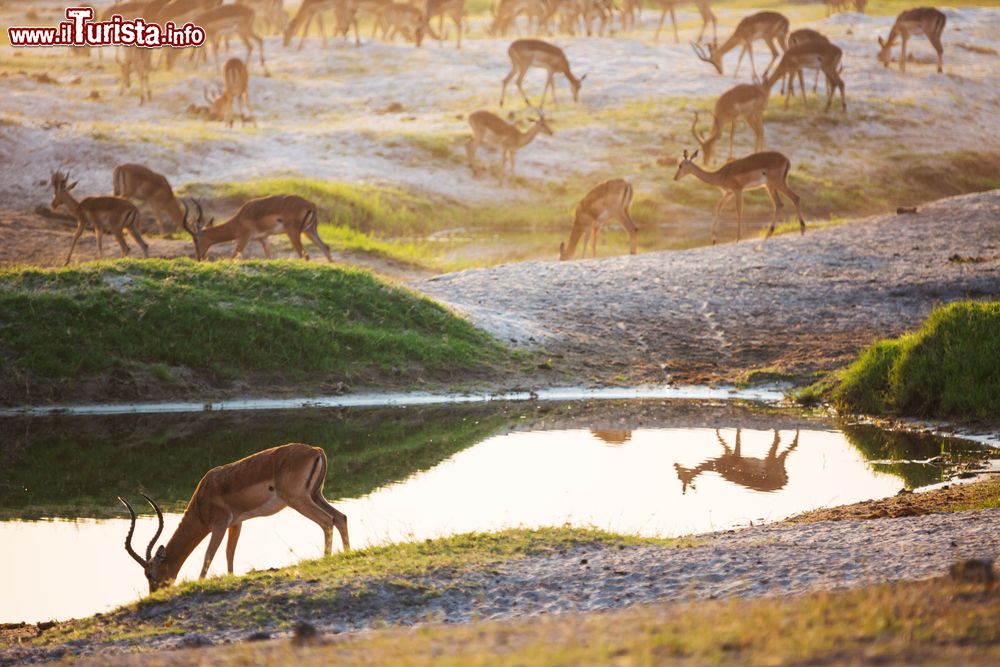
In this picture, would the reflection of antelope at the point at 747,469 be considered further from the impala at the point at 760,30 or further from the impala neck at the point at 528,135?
the impala at the point at 760,30

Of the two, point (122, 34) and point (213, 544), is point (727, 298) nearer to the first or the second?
point (213, 544)

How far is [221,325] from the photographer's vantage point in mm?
15922

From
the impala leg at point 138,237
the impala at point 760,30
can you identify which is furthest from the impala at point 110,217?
the impala at point 760,30

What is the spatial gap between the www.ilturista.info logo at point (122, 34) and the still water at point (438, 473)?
23.4 meters

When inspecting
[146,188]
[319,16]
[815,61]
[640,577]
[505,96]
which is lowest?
[640,577]

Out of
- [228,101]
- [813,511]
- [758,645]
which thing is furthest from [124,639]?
[228,101]

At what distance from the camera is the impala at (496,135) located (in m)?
30.4

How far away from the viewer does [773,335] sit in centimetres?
1788

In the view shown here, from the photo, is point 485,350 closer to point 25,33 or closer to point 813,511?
point 813,511

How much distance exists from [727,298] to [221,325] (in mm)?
7156

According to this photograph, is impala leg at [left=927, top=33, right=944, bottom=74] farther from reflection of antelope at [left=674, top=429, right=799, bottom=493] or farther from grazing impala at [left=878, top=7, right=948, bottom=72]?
reflection of antelope at [left=674, top=429, right=799, bottom=493]

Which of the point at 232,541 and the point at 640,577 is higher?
the point at 640,577

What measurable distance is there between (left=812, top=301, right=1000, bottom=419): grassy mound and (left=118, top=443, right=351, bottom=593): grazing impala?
729 cm

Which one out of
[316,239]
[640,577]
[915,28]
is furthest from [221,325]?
[915,28]
